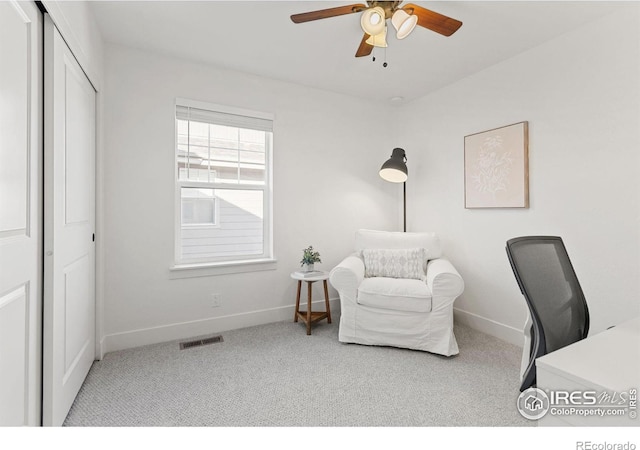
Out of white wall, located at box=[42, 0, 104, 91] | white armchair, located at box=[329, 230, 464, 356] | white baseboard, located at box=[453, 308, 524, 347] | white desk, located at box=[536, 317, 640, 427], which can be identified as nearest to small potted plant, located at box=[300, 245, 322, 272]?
white armchair, located at box=[329, 230, 464, 356]

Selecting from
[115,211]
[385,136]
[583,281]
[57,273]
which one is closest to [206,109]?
[115,211]

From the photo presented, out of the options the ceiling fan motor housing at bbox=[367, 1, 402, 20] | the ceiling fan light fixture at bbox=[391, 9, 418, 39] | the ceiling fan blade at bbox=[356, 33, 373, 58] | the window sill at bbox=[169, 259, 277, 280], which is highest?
the ceiling fan motor housing at bbox=[367, 1, 402, 20]

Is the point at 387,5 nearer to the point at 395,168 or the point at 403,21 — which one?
Answer: the point at 403,21

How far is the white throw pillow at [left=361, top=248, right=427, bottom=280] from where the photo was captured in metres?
2.84

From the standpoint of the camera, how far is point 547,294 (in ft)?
3.99

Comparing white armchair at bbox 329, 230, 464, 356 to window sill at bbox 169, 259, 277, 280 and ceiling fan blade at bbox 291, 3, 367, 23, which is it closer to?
window sill at bbox 169, 259, 277, 280

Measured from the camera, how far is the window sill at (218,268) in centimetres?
273

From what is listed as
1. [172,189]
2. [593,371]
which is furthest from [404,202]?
[593,371]

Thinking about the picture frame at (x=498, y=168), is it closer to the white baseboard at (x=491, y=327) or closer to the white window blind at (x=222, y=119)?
the white baseboard at (x=491, y=327)

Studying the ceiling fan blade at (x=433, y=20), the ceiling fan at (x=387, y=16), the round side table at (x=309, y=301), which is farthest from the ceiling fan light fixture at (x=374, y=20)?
the round side table at (x=309, y=301)

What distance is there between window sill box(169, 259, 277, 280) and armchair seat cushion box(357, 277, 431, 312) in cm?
102

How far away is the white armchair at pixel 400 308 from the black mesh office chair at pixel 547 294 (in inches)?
40.1

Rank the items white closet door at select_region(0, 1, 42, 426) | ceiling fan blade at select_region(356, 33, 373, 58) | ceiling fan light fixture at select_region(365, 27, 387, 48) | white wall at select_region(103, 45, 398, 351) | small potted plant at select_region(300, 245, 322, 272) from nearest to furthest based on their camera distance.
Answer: white closet door at select_region(0, 1, 42, 426) → ceiling fan light fixture at select_region(365, 27, 387, 48) → ceiling fan blade at select_region(356, 33, 373, 58) → white wall at select_region(103, 45, 398, 351) → small potted plant at select_region(300, 245, 322, 272)

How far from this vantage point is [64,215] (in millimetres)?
1636
